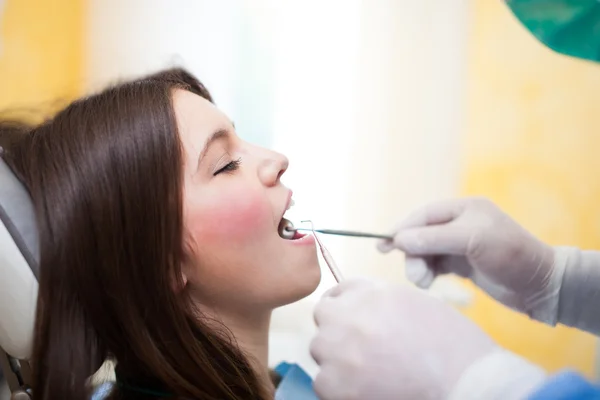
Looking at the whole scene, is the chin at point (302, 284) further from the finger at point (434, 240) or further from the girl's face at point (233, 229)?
the finger at point (434, 240)

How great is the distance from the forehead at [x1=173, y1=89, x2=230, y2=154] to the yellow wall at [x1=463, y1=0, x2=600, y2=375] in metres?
0.75

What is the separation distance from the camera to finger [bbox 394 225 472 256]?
783 mm

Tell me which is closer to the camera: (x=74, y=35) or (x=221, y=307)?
(x=221, y=307)

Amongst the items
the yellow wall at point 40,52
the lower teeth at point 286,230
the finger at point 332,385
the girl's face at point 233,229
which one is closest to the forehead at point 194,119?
the girl's face at point 233,229

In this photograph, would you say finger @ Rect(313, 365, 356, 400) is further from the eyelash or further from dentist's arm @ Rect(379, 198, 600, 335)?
the eyelash

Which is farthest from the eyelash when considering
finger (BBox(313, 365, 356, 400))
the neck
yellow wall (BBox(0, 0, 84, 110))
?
yellow wall (BBox(0, 0, 84, 110))

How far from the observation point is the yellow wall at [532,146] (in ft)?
4.02

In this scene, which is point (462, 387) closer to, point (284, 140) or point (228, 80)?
point (284, 140)

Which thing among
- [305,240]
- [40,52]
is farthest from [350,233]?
[40,52]

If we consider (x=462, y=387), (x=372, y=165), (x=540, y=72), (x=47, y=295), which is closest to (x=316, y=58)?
(x=372, y=165)

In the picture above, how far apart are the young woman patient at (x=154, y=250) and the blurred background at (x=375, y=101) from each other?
0.45 m

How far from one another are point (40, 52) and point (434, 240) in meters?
1.22

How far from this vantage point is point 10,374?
2.93 ft

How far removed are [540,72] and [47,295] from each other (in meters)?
1.20
